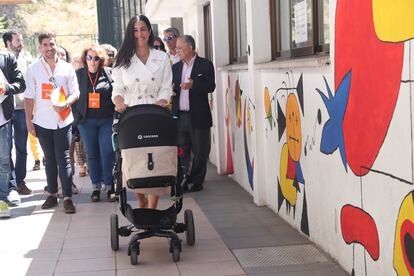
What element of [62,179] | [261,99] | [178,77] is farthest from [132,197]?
[261,99]

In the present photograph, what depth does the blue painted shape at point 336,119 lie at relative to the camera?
192 inches

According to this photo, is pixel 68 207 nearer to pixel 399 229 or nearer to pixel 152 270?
pixel 152 270

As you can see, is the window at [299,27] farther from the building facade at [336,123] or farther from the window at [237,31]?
the window at [237,31]

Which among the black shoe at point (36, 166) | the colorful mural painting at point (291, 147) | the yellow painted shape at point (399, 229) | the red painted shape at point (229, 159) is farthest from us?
the black shoe at point (36, 166)

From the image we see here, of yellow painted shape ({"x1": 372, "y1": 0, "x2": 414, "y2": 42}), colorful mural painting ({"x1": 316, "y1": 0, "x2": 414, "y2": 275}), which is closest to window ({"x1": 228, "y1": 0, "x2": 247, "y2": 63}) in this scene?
colorful mural painting ({"x1": 316, "y1": 0, "x2": 414, "y2": 275})

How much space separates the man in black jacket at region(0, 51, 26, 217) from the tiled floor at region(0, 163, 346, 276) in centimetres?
31

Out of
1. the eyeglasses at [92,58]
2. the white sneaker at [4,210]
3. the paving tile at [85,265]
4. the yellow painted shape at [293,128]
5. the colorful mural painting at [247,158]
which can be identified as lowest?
the paving tile at [85,265]

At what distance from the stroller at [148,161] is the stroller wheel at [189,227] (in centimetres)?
22

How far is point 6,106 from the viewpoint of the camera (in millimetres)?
7828

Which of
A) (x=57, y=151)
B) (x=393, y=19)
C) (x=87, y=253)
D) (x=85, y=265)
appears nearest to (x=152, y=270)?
(x=85, y=265)

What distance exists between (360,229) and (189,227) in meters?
1.78

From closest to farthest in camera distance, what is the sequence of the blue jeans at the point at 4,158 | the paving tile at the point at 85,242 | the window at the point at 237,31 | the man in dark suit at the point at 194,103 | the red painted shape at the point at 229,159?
the paving tile at the point at 85,242
the blue jeans at the point at 4,158
the man in dark suit at the point at 194,103
the window at the point at 237,31
the red painted shape at the point at 229,159

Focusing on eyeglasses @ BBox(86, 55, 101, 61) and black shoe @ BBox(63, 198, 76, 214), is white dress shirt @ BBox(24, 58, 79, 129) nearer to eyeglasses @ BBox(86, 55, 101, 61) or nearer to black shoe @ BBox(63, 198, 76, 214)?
eyeglasses @ BBox(86, 55, 101, 61)

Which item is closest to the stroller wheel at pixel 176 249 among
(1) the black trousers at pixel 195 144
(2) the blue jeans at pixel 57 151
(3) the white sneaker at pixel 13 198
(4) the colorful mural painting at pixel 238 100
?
(2) the blue jeans at pixel 57 151
